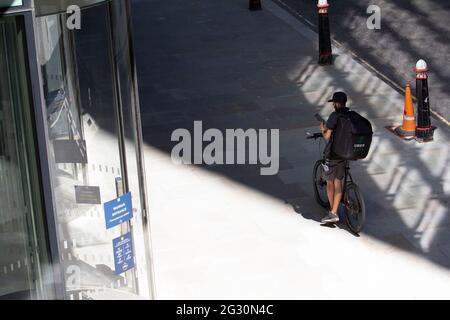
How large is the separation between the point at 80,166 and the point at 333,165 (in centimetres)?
340

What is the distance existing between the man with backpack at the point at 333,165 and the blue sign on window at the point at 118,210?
11.0 feet

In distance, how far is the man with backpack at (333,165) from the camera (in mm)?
10836

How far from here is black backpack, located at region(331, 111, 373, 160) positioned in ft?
34.9

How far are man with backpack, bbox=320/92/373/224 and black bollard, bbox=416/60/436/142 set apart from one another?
9.72 ft

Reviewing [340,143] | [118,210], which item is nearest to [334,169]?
[340,143]

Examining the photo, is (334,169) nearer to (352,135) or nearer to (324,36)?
(352,135)

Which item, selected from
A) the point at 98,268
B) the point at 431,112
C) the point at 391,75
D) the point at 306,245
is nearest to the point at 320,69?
the point at 391,75

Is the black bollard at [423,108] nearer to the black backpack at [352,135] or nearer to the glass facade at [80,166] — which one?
the black backpack at [352,135]

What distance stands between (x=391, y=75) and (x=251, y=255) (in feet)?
22.4

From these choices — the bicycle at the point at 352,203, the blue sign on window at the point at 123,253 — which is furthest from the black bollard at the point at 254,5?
the blue sign on window at the point at 123,253

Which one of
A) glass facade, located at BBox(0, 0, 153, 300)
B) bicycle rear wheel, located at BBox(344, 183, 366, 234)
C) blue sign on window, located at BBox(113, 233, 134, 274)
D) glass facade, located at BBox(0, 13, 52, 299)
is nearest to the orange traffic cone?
bicycle rear wheel, located at BBox(344, 183, 366, 234)

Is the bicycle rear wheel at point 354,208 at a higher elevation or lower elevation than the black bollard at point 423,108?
lower

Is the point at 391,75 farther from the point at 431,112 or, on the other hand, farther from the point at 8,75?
the point at 8,75

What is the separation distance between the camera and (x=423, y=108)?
1368cm
